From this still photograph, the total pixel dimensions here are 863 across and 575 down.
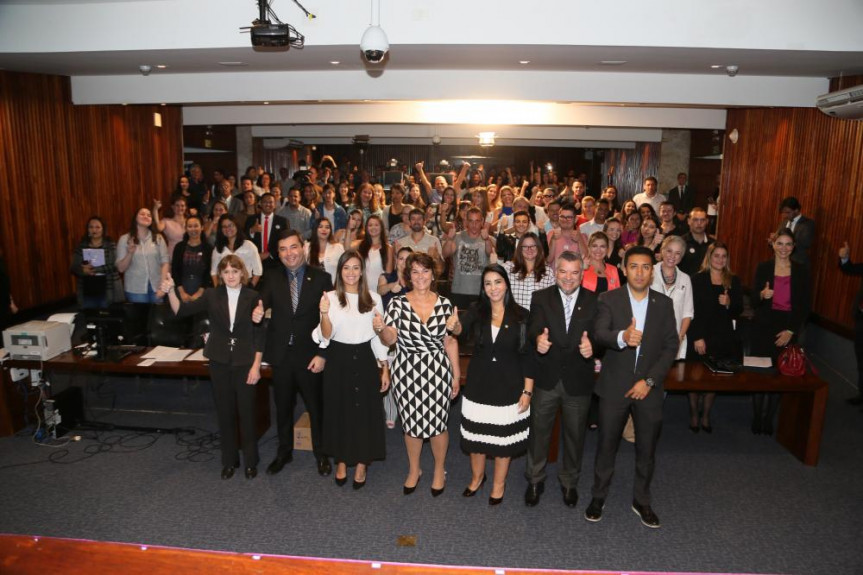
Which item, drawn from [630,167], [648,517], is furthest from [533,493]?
[630,167]

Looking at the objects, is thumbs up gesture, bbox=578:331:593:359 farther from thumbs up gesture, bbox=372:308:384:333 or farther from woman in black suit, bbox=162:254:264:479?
woman in black suit, bbox=162:254:264:479

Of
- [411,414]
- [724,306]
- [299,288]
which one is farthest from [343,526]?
[724,306]

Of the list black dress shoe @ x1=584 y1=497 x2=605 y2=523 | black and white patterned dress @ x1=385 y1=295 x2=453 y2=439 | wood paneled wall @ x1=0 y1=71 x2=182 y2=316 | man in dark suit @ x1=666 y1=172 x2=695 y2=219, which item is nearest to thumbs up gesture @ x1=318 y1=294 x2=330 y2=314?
black and white patterned dress @ x1=385 y1=295 x2=453 y2=439

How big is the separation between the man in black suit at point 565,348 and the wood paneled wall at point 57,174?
628cm

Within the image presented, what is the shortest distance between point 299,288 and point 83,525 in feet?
6.63

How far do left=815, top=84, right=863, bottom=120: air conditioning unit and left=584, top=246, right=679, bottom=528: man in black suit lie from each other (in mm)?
3681

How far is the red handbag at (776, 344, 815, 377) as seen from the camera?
15.4 ft

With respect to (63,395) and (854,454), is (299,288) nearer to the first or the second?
(63,395)

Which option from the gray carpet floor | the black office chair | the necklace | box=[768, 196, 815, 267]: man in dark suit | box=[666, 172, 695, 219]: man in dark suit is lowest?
the gray carpet floor

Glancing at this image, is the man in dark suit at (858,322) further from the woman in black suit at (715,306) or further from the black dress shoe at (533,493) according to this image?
the black dress shoe at (533,493)

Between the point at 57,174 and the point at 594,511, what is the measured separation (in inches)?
297

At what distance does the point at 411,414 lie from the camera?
402cm

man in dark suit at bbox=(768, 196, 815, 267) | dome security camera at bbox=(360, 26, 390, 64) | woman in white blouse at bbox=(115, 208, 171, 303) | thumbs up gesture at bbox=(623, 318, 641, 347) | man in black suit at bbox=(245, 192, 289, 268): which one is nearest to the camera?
thumbs up gesture at bbox=(623, 318, 641, 347)

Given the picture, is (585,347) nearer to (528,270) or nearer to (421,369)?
(421,369)
